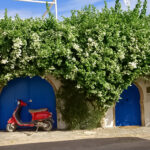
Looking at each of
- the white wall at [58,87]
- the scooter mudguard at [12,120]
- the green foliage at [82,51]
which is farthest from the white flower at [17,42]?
the scooter mudguard at [12,120]

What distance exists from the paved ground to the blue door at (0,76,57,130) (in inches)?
42.4

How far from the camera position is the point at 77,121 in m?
11.5

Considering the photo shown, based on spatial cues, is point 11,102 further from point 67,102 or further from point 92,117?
point 92,117

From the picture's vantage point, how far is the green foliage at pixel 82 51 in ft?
34.3

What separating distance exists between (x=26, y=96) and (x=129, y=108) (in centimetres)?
538

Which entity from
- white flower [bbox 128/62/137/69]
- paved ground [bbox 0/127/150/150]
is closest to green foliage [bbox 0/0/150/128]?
white flower [bbox 128/62/137/69]

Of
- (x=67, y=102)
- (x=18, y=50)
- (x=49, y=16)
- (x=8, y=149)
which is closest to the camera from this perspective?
(x=8, y=149)

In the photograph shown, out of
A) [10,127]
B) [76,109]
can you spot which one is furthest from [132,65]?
[10,127]

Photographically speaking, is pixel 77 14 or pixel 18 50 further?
pixel 77 14

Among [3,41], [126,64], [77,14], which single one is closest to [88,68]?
[126,64]

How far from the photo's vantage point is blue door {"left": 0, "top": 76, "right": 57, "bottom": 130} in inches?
462

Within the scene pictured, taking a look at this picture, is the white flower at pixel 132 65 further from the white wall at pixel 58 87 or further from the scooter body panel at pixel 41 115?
the scooter body panel at pixel 41 115

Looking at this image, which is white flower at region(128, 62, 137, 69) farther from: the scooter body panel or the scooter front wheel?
the scooter front wheel

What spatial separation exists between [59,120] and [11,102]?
247cm
